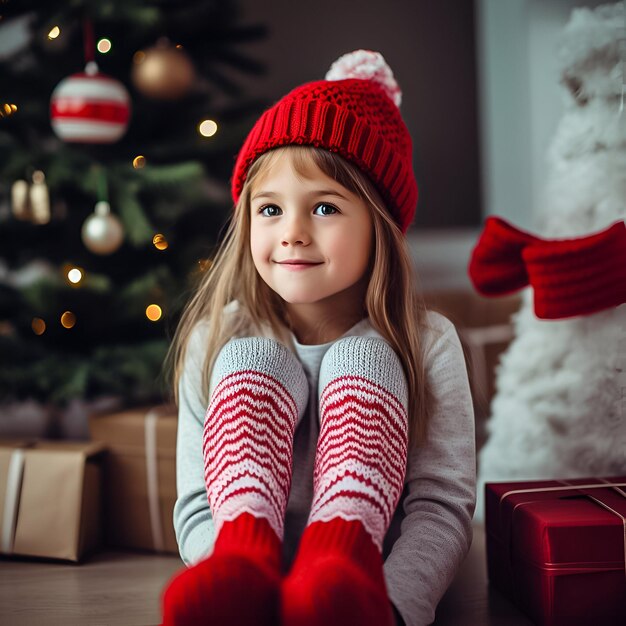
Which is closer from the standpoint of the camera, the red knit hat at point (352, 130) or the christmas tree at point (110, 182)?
the red knit hat at point (352, 130)

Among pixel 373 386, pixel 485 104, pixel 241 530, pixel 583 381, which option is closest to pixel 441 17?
pixel 485 104

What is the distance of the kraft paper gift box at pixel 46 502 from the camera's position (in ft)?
→ 3.84

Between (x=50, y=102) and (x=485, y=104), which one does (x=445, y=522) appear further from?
(x=485, y=104)

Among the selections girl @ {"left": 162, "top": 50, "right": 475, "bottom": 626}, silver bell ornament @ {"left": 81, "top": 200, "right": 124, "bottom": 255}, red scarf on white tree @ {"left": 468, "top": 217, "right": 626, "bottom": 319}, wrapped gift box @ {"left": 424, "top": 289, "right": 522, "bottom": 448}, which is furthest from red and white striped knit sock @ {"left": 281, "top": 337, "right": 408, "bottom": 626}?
wrapped gift box @ {"left": 424, "top": 289, "right": 522, "bottom": 448}

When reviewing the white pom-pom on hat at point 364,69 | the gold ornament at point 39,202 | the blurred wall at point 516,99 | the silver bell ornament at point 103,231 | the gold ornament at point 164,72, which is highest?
the blurred wall at point 516,99

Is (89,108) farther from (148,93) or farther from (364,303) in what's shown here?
(364,303)

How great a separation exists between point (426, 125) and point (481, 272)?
1034 mm

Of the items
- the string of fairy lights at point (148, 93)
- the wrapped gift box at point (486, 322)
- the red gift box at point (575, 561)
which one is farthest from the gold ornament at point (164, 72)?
the red gift box at point (575, 561)

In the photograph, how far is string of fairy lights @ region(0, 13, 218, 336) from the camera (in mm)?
1382

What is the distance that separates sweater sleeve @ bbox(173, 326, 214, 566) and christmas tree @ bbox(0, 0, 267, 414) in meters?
0.29

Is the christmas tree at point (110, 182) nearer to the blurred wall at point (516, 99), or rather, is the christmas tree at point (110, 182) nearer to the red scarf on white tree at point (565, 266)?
the red scarf on white tree at point (565, 266)

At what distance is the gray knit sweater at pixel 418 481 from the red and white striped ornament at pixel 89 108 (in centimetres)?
48

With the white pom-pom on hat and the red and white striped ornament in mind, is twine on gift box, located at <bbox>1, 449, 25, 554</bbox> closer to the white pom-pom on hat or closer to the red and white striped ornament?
the red and white striped ornament

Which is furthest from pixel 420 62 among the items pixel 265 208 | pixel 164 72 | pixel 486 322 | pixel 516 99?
pixel 265 208
